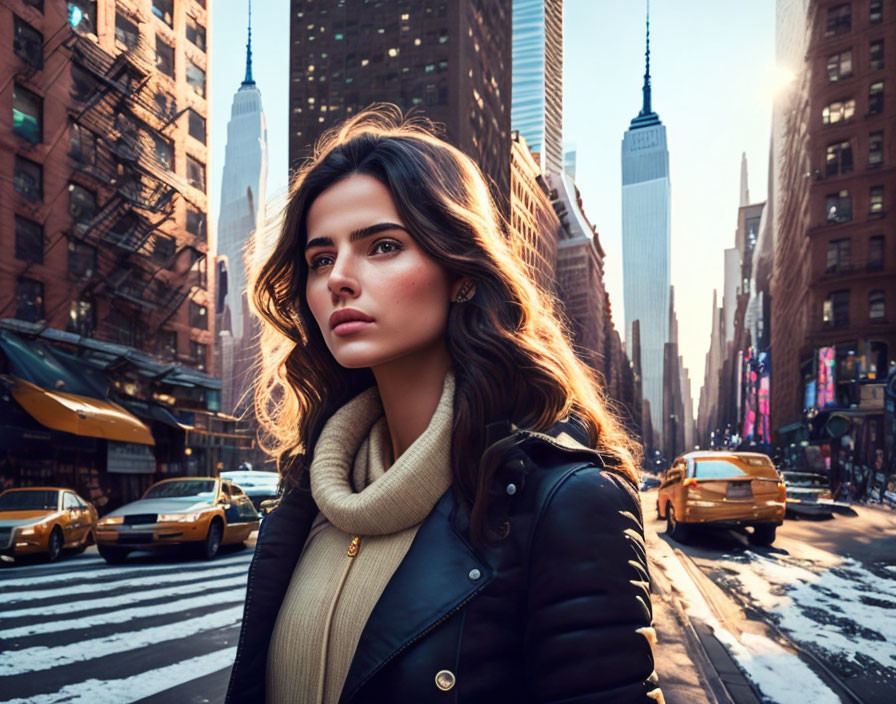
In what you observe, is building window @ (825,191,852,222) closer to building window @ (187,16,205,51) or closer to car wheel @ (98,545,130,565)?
building window @ (187,16,205,51)

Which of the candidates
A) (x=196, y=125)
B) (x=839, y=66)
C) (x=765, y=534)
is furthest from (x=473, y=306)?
(x=839, y=66)

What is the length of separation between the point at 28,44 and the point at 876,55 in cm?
5628

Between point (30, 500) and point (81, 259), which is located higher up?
point (81, 259)

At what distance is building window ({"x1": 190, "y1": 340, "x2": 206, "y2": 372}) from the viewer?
3788 centimetres

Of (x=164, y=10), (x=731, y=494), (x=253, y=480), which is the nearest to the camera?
(x=731, y=494)

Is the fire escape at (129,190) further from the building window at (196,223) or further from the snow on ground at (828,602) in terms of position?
the snow on ground at (828,602)

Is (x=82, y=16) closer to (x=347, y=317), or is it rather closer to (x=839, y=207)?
(x=347, y=317)

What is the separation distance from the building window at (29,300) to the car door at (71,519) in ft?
42.4

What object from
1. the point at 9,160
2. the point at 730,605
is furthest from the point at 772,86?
the point at 730,605

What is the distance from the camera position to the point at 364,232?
1924 millimetres

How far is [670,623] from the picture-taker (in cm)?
715

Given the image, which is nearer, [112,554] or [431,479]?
[431,479]

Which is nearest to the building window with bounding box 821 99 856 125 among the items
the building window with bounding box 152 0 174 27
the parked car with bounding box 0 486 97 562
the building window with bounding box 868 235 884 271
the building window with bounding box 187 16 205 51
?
the building window with bounding box 868 235 884 271

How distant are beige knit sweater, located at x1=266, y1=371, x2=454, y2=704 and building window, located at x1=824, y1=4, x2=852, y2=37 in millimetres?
67987
